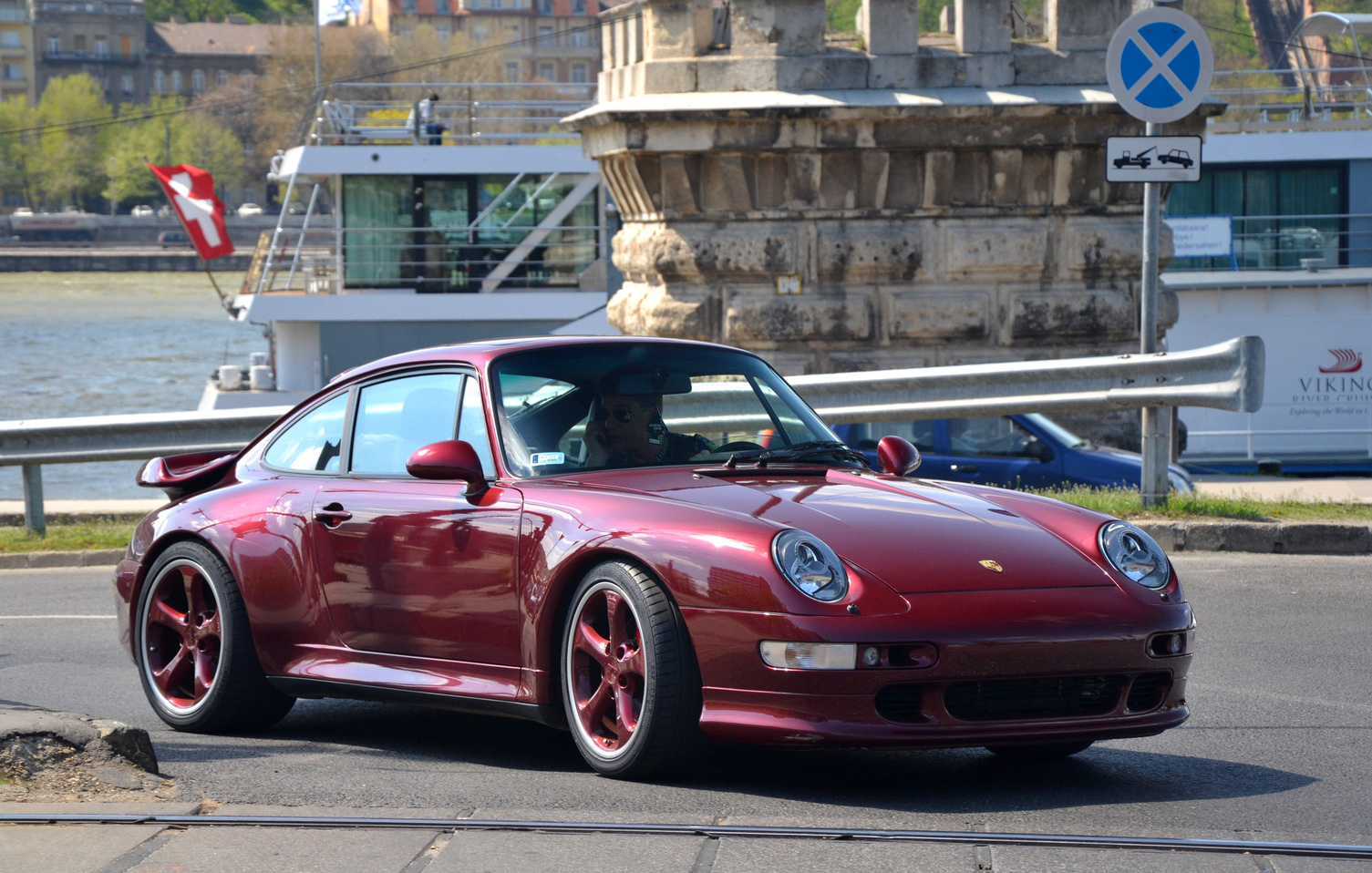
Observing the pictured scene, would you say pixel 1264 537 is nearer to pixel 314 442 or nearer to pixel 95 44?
pixel 314 442

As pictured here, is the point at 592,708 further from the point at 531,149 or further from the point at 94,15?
the point at 94,15

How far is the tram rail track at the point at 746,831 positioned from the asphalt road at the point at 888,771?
0.28ft

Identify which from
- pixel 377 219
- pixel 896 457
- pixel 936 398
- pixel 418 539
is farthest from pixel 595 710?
pixel 377 219

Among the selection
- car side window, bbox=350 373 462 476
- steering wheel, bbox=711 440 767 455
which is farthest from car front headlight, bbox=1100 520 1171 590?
car side window, bbox=350 373 462 476

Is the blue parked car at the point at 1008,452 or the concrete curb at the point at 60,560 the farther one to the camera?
the blue parked car at the point at 1008,452

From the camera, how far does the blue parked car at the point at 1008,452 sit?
12.9 metres

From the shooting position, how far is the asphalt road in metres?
4.47

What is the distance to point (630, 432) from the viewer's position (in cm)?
559

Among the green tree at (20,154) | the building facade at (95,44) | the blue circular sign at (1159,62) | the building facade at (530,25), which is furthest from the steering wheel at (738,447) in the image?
the building facade at (95,44)

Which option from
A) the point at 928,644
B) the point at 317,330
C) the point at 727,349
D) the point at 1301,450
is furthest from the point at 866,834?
the point at 317,330

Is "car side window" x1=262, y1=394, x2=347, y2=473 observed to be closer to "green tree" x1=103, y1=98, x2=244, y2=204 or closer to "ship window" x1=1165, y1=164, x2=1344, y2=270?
"ship window" x1=1165, y1=164, x2=1344, y2=270

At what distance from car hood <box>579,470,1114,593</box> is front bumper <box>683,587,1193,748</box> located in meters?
0.07

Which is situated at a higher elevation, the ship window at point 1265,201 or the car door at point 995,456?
the ship window at point 1265,201

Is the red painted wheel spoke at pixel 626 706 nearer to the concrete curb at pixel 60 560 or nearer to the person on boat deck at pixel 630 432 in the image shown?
the person on boat deck at pixel 630 432
